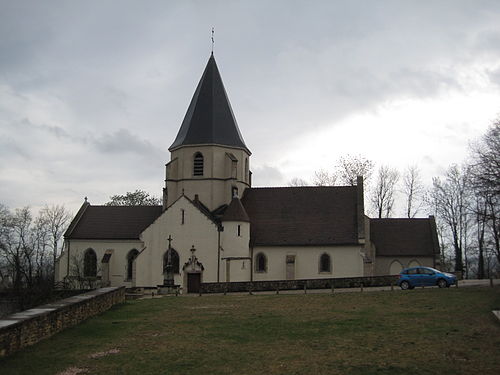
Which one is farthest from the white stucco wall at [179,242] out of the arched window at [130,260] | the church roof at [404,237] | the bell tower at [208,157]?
the church roof at [404,237]

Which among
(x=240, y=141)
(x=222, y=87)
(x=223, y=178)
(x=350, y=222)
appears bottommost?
(x=350, y=222)

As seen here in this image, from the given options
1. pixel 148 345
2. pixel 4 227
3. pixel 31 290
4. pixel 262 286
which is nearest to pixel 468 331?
pixel 148 345

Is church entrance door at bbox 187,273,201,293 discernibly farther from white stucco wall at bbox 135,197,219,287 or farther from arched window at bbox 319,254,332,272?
arched window at bbox 319,254,332,272

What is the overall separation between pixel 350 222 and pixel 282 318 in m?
25.6

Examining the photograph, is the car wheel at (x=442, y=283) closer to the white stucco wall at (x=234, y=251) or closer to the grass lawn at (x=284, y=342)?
the grass lawn at (x=284, y=342)

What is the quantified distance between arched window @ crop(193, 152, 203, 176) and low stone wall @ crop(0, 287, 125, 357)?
24.4 metres

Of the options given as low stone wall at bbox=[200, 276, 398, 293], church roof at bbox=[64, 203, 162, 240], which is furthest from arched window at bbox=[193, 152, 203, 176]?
low stone wall at bbox=[200, 276, 398, 293]

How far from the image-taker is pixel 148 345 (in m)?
14.5

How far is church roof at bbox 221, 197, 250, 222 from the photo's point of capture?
137ft

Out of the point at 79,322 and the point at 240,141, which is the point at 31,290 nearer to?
the point at 79,322

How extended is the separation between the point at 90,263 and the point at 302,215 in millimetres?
18312

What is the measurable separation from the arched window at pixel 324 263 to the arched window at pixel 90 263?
61.5 ft

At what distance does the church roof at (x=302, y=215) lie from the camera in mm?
43281

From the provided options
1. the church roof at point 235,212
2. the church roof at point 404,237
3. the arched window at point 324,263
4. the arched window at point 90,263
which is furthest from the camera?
the arched window at point 90,263
